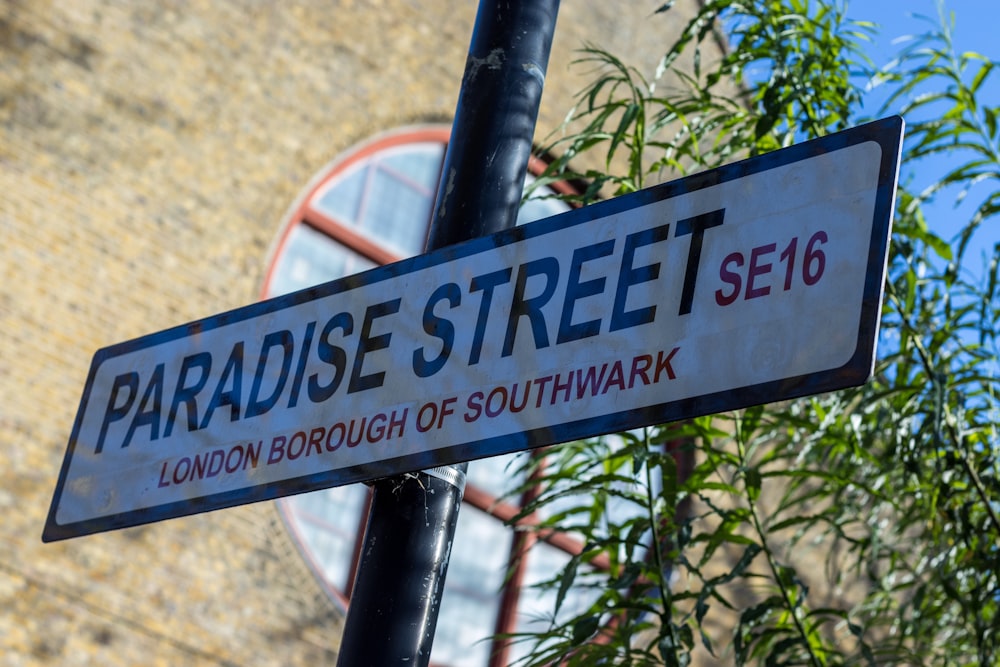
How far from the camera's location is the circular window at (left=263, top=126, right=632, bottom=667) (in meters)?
8.39

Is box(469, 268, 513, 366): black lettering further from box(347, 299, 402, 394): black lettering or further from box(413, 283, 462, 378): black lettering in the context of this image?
box(347, 299, 402, 394): black lettering

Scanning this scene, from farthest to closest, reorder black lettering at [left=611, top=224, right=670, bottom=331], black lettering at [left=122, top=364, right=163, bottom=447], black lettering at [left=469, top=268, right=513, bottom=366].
A: 1. black lettering at [left=122, top=364, right=163, bottom=447]
2. black lettering at [left=469, top=268, right=513, bottom=366]
3. black lettering at [left=611, top=224, right=670, bottom=331]

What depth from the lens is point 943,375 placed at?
426 centimetres

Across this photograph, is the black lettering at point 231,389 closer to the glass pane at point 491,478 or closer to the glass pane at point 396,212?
the glass pane at point 491,478

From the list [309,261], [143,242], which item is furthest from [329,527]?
[143,242]

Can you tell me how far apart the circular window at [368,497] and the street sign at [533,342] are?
232 inches

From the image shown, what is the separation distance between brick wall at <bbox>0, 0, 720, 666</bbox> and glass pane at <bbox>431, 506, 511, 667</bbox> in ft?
3.29

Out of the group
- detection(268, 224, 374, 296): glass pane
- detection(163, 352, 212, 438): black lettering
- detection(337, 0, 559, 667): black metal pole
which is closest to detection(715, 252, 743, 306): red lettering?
detection(337, 0, 559, 667): black metal pole

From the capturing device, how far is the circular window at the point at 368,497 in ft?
27.5

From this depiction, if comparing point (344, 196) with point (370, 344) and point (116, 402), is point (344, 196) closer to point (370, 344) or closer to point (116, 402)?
point (116, 402)

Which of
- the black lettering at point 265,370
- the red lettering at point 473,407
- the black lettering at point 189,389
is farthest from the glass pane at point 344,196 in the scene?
the red lettering at point 473,407

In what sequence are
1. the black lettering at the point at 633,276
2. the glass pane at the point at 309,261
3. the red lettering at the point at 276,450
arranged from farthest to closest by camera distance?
the glass pane at the point at 309,261, the red lettering at the point at 276,450, the black lettering at the point at 633,276

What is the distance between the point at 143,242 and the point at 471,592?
3.24 metres

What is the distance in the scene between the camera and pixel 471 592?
8.88 metres
